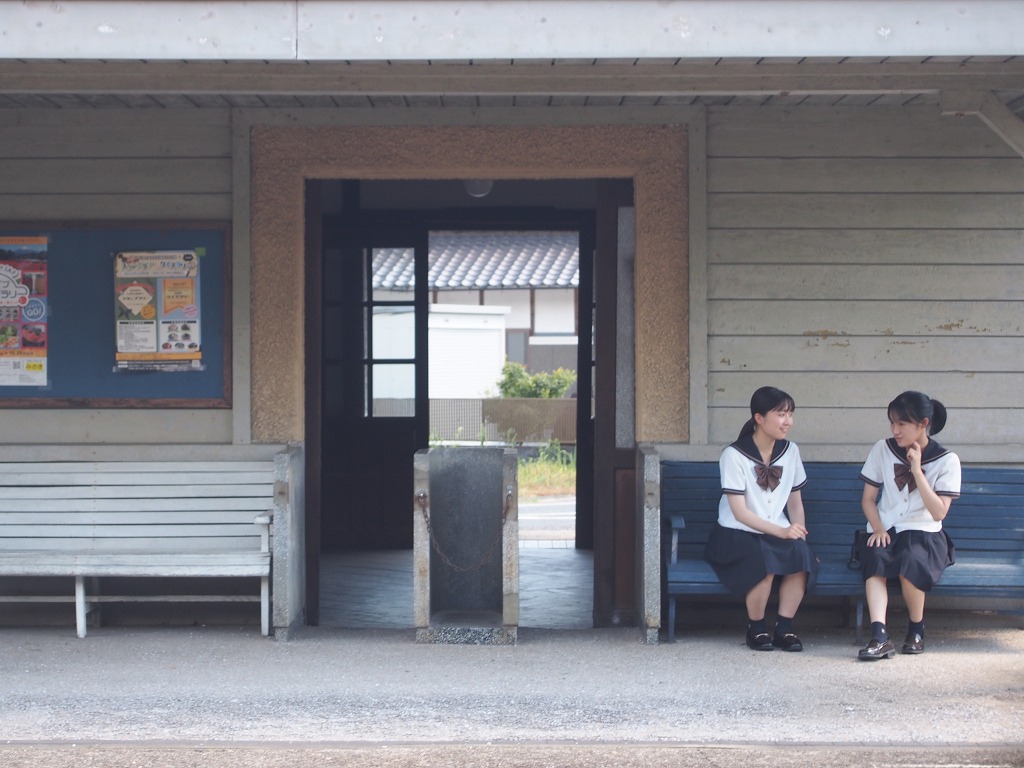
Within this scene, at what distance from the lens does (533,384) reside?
19.8m

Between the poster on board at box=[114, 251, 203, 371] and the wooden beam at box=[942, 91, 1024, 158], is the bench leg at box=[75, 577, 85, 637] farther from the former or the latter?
the wooden beam at box=[942, 91, 1024, 158]

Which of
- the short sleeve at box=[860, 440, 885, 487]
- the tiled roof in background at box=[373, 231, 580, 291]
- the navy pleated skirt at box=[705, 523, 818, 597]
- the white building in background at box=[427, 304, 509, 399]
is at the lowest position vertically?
the navy pleated skirt at box=[705, 523, 818, 597]

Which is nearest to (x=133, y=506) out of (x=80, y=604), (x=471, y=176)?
(x=80, y=604)

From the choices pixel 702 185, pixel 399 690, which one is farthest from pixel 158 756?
pixel 702 185

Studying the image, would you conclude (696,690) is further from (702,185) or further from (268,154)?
(268,154)

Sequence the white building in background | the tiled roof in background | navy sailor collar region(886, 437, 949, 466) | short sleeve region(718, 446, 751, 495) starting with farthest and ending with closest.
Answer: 1. the tiled roof in background
2. the white building in background
3. short sleeve region(718, 446, 751, 495)
4. navy sailor collar region(886, 437, 949, 466)

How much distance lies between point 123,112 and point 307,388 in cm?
172

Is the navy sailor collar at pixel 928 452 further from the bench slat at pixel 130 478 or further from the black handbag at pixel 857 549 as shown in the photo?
the bench slat at pixel 130 478

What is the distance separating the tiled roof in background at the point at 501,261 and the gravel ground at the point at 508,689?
59.4 ft

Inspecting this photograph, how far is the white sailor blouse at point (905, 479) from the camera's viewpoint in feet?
19.4

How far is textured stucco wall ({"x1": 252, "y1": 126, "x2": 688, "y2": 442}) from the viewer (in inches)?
259

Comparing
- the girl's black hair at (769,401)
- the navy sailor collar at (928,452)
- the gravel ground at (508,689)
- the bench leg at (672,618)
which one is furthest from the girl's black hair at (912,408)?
the bench leg at (672,618)

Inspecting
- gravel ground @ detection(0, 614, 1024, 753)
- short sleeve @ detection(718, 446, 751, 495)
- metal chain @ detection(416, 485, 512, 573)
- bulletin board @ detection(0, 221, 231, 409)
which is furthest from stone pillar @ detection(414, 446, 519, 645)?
bulletin board @ detection(0, 221, 231, 409)

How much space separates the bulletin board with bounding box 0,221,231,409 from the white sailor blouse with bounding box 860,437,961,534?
329 cm
